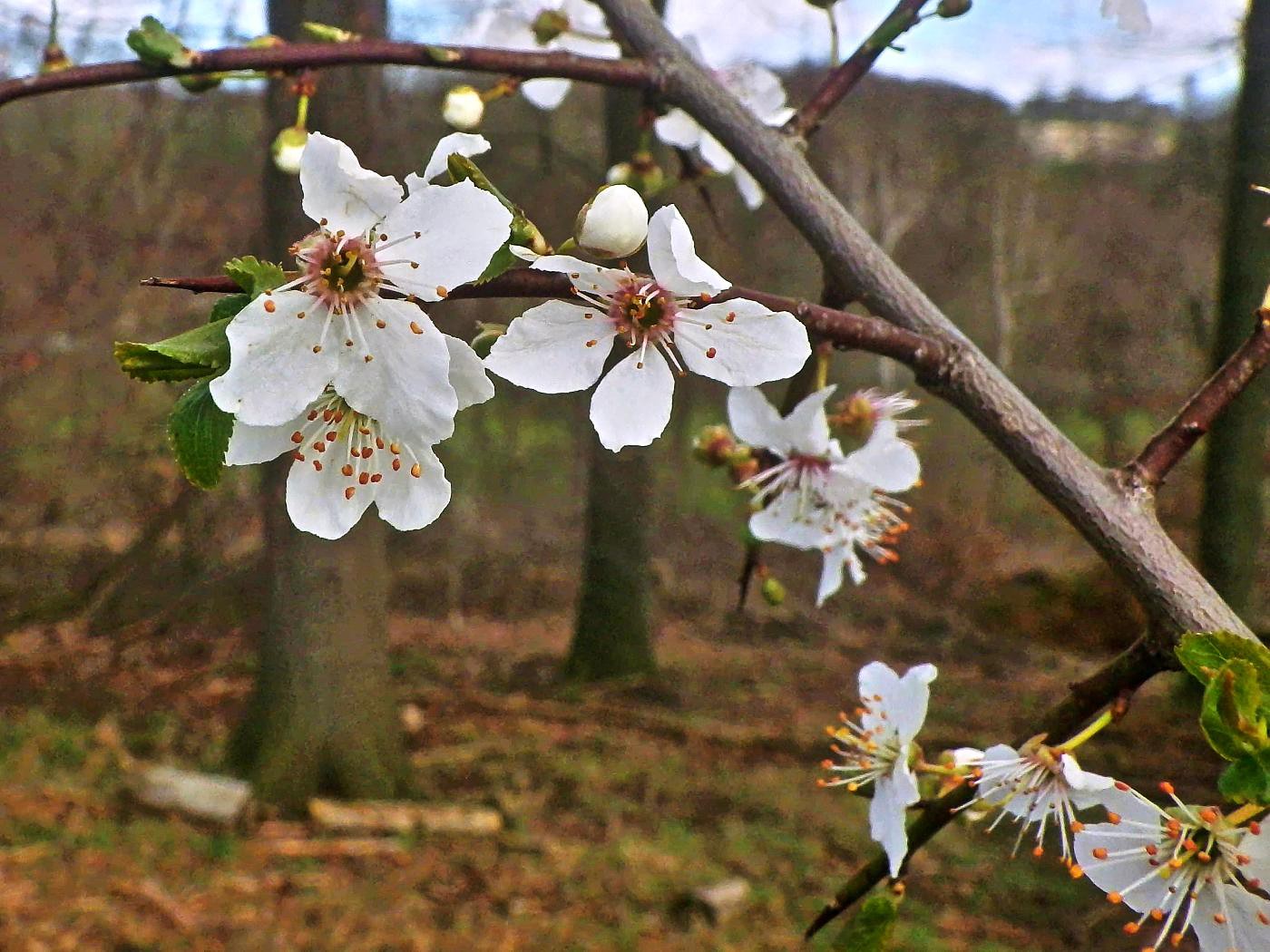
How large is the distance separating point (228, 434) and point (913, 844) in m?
0.46

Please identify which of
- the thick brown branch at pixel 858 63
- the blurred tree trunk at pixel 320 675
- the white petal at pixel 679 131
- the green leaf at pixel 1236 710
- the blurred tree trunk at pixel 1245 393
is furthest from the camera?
the blurred tree trunk at pixel 320 675

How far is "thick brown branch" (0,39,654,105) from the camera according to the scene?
74 centimetres

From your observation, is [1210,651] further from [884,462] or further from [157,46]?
[157,46]

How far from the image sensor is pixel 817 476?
3.48 ft

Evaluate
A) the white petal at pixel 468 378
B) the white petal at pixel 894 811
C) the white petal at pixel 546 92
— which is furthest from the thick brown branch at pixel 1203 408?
the white petal at pixel 546 92

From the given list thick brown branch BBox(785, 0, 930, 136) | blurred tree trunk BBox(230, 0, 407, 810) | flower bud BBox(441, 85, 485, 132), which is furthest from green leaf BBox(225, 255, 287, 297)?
blurred tree trunk BBox(230, 0, 407, 810)

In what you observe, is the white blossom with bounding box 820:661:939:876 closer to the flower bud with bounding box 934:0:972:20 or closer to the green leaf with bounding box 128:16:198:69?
the flower bud with bounding box 934:0:972:20

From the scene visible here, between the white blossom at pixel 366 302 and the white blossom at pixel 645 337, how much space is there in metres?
0.04

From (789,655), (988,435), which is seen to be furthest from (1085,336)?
(988,435)

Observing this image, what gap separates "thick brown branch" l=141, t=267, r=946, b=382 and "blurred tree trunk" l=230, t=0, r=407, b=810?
116 inches

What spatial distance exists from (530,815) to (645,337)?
3.17 metres

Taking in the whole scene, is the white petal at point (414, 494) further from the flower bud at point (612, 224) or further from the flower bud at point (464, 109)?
the flower bud at point (464, 109)

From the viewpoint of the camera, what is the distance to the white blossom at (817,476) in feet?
3.19

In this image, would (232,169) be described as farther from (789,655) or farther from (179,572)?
(789,655)
